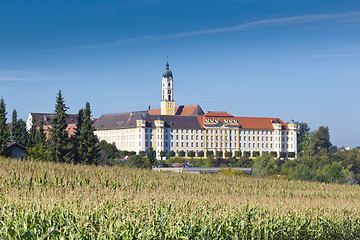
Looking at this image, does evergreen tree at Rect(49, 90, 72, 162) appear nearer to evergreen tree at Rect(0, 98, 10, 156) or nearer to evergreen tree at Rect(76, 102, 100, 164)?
evergreen tree at Rect(76, 102, 100, 164)

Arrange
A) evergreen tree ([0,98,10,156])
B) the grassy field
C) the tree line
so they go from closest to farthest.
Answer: the grassy field < evergreen tree ([0,98,10,156]) < the tree line

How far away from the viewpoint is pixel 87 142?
8094 centimetres

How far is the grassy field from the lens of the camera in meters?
15.1

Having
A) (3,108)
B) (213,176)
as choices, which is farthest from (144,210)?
(3,108)

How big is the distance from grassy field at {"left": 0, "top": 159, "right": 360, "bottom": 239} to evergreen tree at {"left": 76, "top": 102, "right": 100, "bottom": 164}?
46.3 meters

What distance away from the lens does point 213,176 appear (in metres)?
40.4

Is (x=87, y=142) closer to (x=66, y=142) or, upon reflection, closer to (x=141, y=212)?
(x=66, y=142)

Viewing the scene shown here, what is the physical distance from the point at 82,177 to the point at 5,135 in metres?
55.2

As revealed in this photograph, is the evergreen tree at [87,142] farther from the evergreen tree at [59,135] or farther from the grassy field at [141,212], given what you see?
the grassy field at [141,212]

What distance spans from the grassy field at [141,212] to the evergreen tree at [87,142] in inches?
1822

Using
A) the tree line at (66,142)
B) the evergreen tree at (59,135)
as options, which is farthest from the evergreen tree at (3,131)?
the evergreen tree at (59,135)

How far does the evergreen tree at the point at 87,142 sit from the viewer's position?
80562 millimetres

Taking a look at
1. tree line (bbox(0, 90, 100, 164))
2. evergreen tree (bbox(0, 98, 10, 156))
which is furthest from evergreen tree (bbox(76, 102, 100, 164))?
evergreen tree (bbox(0, 98, 10, 156))

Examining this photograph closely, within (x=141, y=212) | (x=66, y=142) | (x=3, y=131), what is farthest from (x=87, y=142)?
(x=141, y=212)
